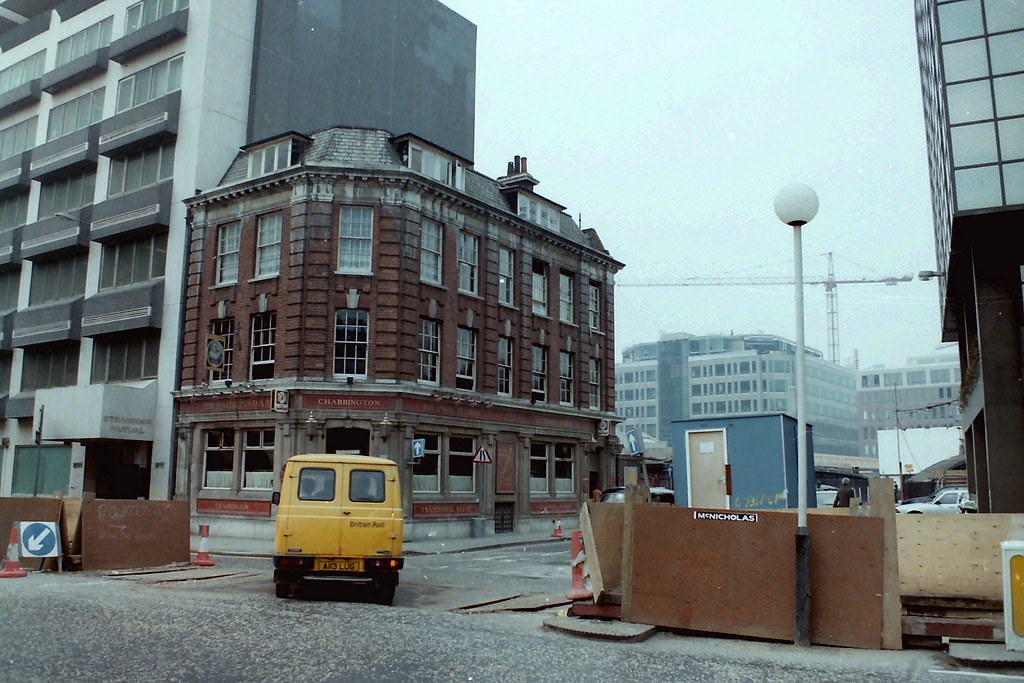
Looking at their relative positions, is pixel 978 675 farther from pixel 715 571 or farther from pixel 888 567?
pixel 715 571

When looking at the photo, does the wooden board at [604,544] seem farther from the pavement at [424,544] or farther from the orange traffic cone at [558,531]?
the orange traffic cone at [558,531]

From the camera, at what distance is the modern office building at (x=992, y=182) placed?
79.0ft

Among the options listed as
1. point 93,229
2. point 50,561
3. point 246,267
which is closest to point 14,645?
point 50,561

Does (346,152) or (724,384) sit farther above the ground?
(724,384)

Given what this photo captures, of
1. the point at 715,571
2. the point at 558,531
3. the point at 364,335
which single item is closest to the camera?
the point at 715,571

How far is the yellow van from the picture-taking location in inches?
531

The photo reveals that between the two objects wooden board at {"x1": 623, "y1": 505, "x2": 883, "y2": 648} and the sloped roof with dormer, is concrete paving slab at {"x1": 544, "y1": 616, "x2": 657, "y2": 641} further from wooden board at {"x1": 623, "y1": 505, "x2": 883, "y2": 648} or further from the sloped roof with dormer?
the sloped roof with dormer

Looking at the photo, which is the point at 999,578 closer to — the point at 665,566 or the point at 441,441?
the point at 665,566

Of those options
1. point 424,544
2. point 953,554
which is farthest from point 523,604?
point 424,544

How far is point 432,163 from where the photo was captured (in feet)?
101

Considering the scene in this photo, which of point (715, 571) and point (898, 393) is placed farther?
point (898, 393)

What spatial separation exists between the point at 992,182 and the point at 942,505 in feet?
54.6

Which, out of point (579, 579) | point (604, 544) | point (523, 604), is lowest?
point (523, 604)

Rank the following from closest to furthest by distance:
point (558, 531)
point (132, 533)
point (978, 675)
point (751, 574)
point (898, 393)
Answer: point (978, 675)
point (751, 574)
point (132, 533)
point (558, 531)
point (898, 393)
